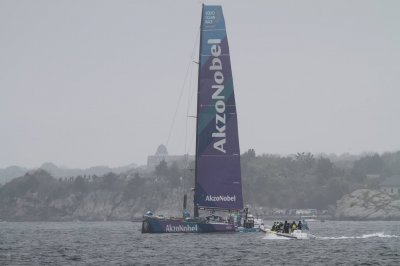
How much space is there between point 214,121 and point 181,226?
10.6m

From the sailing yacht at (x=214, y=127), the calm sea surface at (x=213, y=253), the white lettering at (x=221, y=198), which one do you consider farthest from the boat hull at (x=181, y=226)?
the white lettering at (x=221, y=198)

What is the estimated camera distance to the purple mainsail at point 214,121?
74312mm

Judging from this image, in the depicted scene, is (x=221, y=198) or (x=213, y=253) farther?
(x=221, y=198)

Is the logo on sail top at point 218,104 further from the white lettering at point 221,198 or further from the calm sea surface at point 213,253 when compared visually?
the calm sea surface at point 213,253

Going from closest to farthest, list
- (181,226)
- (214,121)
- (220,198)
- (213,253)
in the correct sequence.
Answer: (213,253)
(181,226)
(214,121)
(220,198)

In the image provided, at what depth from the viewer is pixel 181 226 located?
72.6 m

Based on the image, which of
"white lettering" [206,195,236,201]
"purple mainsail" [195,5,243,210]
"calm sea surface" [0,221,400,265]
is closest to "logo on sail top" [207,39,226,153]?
"purple mainsail" [195,5,243,210]

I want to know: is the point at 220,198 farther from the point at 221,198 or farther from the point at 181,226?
the point at 181,226

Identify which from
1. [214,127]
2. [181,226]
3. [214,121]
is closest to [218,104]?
[214,121]

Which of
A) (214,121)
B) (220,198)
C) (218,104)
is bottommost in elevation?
(220,198)

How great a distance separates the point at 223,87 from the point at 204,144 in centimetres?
583

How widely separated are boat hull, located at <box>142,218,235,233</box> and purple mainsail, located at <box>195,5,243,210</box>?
2375 millimetres

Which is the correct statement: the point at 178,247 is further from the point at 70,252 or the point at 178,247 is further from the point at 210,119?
the point at 210,119

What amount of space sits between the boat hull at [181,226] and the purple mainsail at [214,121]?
238cm
